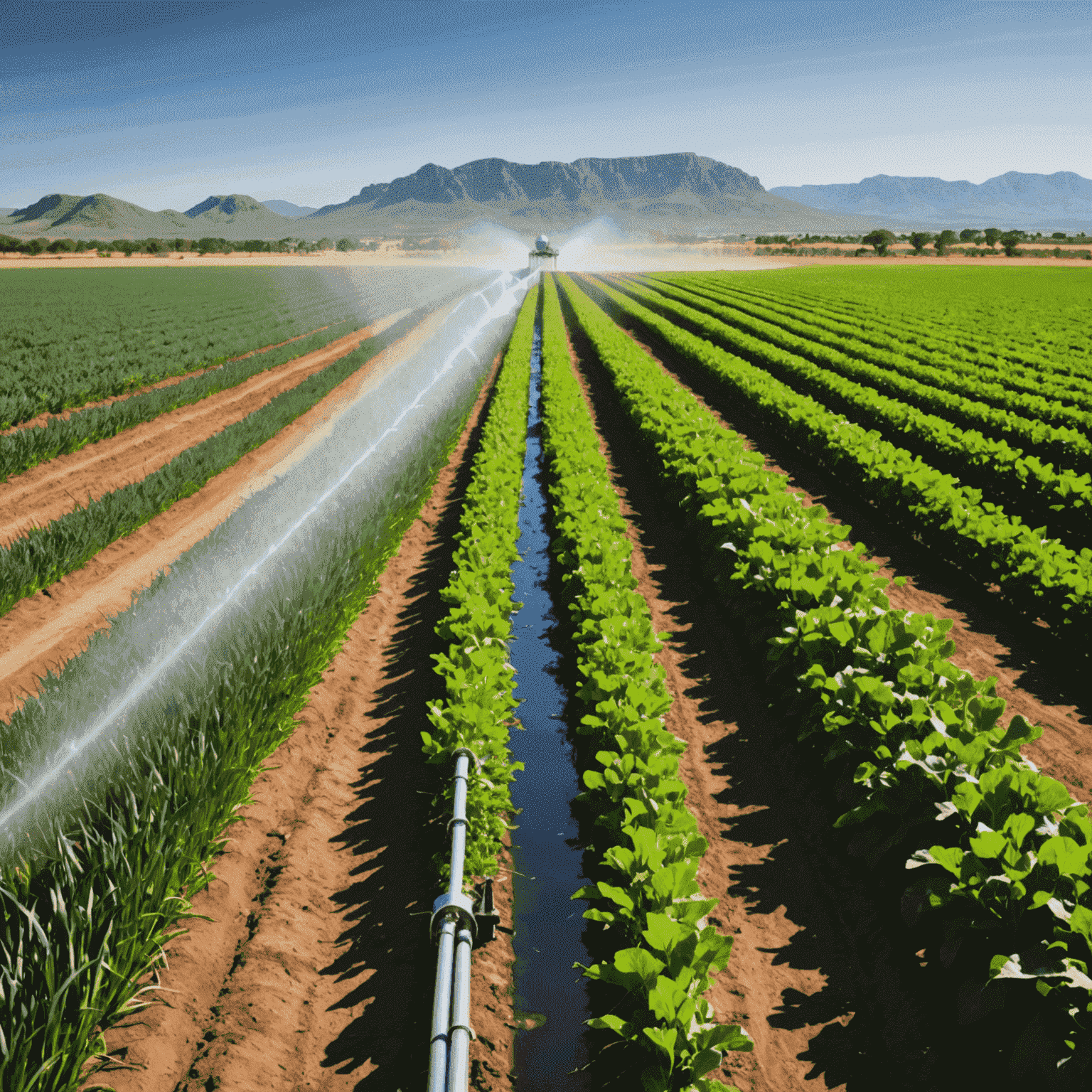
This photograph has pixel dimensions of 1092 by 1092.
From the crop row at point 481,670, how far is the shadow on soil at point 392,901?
0.85 ft

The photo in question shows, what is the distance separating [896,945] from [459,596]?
4.54m

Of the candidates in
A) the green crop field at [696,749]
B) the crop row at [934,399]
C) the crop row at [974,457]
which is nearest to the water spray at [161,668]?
the green crop field at [696,749]

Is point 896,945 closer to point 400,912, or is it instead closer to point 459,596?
point 400,912

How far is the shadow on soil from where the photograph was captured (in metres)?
3.57

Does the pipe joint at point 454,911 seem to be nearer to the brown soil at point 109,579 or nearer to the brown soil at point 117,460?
the brown soil at point 109,579

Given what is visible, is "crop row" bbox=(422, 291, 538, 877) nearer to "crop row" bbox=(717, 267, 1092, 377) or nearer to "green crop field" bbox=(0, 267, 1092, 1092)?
"green crop field" bbox=(0, 267, 1092, 1092)

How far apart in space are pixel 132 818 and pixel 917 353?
22.9m

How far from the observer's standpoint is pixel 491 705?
550cm

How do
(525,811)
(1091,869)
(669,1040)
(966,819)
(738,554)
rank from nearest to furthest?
1. (669,1040)
2. (1091,869)
3. (966,819)
4. (525,811)
5. (738,554)

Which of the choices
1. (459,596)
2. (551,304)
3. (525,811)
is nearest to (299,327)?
(551,304)

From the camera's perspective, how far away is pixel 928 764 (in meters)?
4.10

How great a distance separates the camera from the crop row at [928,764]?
3137mm

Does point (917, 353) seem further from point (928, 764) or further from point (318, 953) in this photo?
point (318, 953)

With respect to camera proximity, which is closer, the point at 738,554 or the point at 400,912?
the point at 400,912
